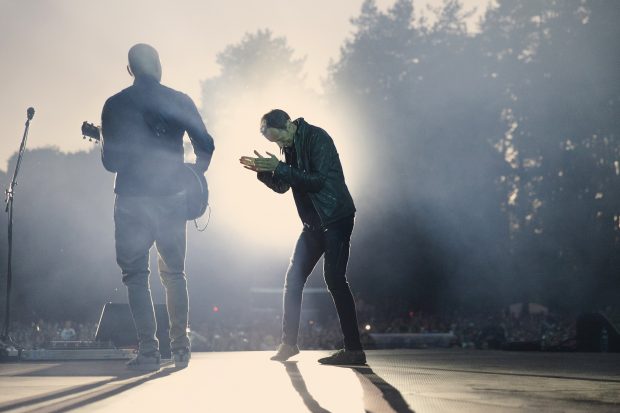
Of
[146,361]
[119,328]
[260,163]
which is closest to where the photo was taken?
[146,361]

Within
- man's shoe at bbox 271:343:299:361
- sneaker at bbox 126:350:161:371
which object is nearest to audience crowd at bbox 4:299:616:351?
man's shoe at bbox 271:343:299:361

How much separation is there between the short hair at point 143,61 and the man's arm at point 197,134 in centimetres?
30

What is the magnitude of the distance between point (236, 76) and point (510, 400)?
42.3 meters

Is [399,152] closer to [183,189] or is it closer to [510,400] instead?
[183,189]

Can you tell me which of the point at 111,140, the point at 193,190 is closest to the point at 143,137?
the point at 111,140

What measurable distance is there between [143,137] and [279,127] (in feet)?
3.35

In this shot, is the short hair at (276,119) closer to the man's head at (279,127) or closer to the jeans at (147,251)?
the man's head at (279,127)

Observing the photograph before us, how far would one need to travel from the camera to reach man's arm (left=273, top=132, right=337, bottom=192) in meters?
6.11

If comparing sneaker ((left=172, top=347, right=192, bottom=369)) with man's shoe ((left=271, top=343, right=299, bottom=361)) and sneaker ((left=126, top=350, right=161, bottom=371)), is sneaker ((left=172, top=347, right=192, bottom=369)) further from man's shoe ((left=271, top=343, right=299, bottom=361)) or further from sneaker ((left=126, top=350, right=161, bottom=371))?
man's shoe ((left=271, top=343, right=299, bottom=361))

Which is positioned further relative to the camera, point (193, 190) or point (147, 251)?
point (193, 190)

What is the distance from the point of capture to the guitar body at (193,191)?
6258 millimetres

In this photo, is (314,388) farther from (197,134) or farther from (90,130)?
(90,130)

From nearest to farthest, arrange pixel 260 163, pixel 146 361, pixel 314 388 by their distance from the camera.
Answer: pixel 314 388
pixel 146 361
pixel 260 163

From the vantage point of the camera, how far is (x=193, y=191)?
20.7 feet
